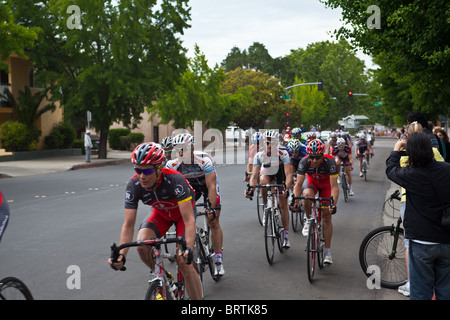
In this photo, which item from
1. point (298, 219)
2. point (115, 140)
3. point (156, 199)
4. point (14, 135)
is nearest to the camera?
point (156, 199)

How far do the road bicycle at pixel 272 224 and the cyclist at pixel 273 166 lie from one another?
14cm

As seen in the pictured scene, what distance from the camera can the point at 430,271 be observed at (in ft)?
13.0

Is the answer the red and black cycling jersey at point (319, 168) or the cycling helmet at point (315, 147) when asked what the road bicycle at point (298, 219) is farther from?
the cycling helmet at point (315, 147)

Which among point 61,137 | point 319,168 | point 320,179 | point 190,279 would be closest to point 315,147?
point 319,168

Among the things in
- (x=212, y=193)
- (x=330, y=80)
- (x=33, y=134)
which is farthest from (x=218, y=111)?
(x=330, y=80)

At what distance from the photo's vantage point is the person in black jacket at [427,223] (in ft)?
12.8

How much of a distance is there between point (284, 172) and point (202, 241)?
9.91 ft

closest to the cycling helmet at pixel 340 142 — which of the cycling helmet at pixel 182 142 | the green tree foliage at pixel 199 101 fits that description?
the cycling helmet at pixel 182 142

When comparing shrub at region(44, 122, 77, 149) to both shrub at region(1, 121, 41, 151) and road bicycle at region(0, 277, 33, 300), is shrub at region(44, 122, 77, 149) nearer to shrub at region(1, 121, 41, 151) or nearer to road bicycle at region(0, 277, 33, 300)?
shrub at region(1, 121, 41, 151)

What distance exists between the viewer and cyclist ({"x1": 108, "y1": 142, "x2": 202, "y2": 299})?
4.16m

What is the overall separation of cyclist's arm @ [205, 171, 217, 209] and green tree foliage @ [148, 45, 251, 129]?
3280 cm

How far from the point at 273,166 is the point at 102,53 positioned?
2598 cm

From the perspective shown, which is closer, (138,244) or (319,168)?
(138,244)

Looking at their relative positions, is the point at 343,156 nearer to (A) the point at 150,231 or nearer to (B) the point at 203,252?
(B) the point at 203,252
